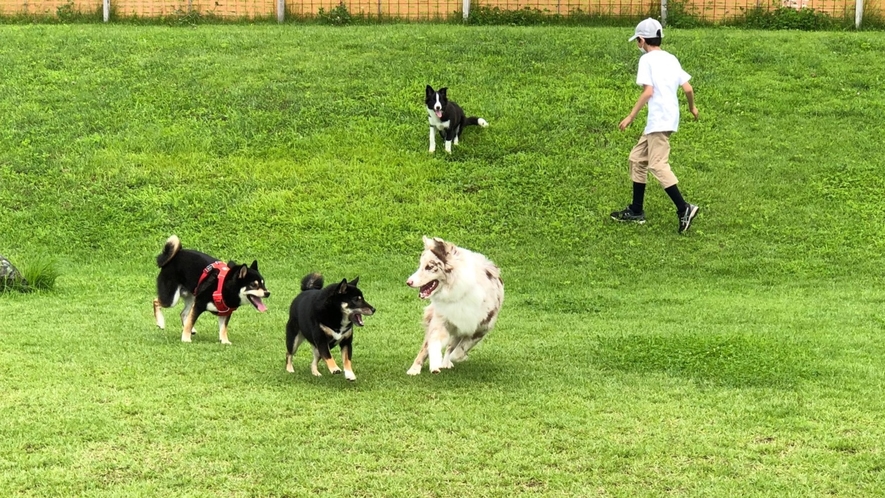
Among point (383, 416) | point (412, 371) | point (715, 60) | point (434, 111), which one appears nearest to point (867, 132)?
point (715, 60)

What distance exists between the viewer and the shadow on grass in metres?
5.79

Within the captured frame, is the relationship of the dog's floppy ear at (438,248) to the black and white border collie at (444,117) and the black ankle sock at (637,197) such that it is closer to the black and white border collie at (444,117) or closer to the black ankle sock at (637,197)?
the black ankle sock at (637,197)

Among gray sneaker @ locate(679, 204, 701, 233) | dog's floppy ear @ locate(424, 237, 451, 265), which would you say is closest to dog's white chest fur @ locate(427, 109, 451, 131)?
gray sneaker @ locate(679, 204, 701, 233)

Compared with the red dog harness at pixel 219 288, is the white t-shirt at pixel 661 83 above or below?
above

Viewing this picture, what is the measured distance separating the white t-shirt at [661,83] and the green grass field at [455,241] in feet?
4.18

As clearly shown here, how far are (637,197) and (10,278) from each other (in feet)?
20.2

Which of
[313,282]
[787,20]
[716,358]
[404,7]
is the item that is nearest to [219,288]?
[313,282]

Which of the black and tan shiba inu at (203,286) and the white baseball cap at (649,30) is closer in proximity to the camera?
the black and tan shiba inu at (203,286)

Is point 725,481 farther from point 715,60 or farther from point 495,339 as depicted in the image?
point 715,60

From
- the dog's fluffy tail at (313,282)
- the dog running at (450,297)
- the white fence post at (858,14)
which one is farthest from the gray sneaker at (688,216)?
the white fence post at (858,14)

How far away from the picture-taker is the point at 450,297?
228 inches

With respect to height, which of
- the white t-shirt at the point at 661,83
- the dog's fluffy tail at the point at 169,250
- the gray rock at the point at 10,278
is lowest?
the gray rock at the point at 10,278

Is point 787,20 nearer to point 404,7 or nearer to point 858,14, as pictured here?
point 858,14

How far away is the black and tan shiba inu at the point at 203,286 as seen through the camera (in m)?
6.57
